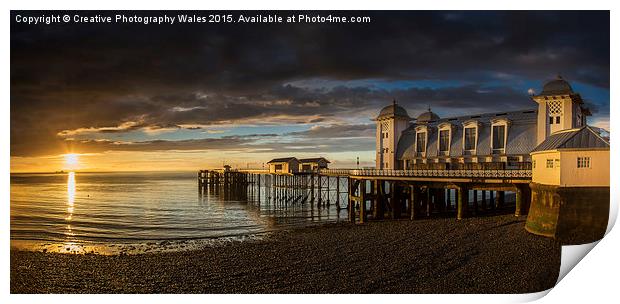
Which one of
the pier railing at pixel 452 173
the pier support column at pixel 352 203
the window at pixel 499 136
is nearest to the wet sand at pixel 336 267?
the pier railing at pixel 452 173

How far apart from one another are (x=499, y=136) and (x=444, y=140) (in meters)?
2.89

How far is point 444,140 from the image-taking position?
76.2ft

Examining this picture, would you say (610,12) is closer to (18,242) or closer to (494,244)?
(494,244)

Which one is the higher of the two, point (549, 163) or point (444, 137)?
point (444, 137)

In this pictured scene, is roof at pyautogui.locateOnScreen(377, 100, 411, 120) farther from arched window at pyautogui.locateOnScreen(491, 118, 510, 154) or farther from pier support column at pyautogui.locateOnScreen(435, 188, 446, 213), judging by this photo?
pier support column at pyautogui.locateOnScreen(435, 188, 446, 213)

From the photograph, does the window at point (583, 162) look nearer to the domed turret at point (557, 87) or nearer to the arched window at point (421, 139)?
the domed turret at point (557, 87)

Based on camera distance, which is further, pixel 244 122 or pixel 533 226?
pixel 244 122

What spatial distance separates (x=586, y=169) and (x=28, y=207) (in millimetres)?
37380

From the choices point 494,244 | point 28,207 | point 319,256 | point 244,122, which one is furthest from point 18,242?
point 494,244

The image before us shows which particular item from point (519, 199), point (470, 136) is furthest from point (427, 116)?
point (519, 199)

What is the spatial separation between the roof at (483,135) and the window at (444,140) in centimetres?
21

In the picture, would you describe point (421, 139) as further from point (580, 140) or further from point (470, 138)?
point (580, 140)

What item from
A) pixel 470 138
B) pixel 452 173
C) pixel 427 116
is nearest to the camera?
pixel 452 173

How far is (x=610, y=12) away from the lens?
1263 centimetres
